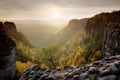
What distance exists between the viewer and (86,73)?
32594 mm

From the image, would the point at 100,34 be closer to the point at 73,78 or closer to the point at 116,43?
the point at 116,43

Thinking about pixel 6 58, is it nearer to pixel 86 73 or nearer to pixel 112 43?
pixel 86 73

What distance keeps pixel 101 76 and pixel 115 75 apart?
2235 millimetres

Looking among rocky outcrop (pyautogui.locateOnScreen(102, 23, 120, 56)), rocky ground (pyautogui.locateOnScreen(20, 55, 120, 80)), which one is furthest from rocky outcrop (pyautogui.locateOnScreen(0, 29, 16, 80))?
rocky outcrop (pyautogui.locateOnScreen(102, 23, 120, 56))

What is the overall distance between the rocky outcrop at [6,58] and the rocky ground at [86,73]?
2540cm

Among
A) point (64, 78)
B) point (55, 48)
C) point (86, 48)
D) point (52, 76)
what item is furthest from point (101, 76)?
point (86, 48)

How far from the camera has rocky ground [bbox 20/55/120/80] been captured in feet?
98.3

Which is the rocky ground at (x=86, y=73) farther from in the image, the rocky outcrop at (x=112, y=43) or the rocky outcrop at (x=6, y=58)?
the rocky outcrop at (x=112, y=43)

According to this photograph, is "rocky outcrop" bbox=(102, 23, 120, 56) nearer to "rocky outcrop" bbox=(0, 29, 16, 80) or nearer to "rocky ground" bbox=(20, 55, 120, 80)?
"rocky outcrop" bbox=(0, 29, 16, 80)

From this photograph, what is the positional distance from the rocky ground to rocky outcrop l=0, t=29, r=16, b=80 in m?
25.4

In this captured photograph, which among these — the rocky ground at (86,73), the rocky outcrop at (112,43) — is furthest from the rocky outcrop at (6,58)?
the rocky outcrop at (112,43)

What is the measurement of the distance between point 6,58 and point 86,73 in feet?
137

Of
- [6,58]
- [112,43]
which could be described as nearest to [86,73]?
[6,58]

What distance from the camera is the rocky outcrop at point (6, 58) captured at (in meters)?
64.7
